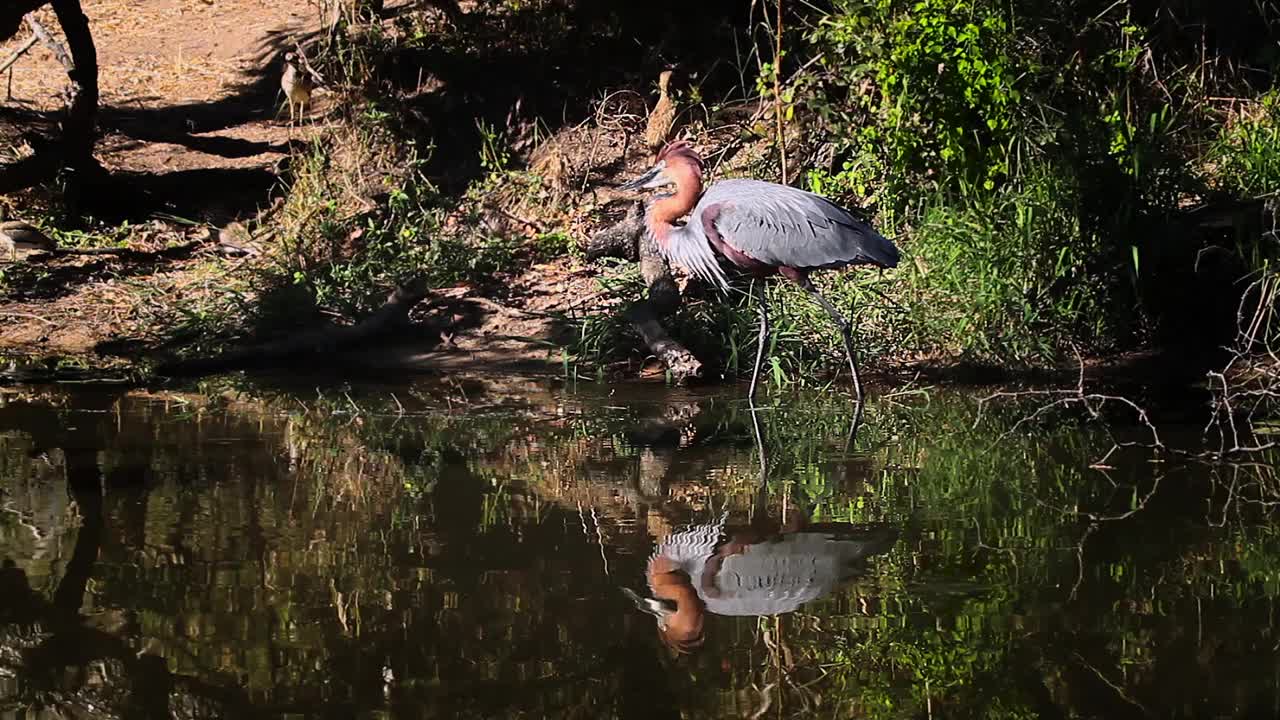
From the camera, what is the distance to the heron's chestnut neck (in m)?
7.41

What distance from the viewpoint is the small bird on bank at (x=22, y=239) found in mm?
9391

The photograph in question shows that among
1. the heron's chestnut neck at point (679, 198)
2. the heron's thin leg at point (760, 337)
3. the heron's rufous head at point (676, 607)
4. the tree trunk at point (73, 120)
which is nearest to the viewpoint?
the heron's rufous head at point (676, 607)

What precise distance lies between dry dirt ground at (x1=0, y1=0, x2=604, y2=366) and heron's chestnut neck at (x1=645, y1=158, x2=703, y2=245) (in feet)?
3.70

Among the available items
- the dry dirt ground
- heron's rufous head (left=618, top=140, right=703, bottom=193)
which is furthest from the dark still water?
the dry dirt ground

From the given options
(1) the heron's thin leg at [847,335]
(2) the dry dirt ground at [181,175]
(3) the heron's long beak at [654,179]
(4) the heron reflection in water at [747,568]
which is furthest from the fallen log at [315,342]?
(4) the heron reflection in water at [747,568]

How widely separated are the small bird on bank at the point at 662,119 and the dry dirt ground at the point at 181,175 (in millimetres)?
1521

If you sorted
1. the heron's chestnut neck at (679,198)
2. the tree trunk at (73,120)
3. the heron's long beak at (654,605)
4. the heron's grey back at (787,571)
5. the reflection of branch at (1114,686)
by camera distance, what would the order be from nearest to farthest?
the reflection of branch at (1114,686) → the heron's long beak at (654,605) → the heron's grey back at (787,571) → the heron's chestnut neck at (679,198) → the tree trunk at (73,120)

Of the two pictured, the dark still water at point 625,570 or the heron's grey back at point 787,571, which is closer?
the dark still water at point 625,570

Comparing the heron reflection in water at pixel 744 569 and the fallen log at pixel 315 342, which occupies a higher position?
the heron reflection in water at pixel 744 569

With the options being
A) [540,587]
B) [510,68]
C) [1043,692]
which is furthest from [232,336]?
[1043,692]

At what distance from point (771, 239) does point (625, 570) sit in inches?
114

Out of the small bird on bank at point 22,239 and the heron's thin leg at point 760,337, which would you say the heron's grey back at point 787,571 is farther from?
the small bird on bank at point 22,239

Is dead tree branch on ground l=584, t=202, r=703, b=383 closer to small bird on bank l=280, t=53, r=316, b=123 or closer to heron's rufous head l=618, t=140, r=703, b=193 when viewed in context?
heron's rufous head l=618, t=140, r=703, b=193

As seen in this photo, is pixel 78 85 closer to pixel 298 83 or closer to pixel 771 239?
pixel 298 83
